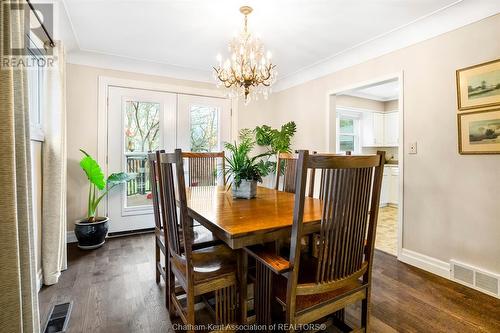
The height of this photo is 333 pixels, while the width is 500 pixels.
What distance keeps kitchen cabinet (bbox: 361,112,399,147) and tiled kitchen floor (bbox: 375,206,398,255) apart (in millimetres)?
1518

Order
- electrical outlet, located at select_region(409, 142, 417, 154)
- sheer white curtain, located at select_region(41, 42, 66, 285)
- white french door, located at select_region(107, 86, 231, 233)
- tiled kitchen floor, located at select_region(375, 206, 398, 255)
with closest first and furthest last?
sheer white curtain, located at select_region(41, 42, 66, 285) → electrical outlet, located at select_region(409, 142, 417, 154) → tiled kitchen floor, located at select_region(375, 206, 398, 255) → white french door, located at select_region(107, 86, 231, 233)

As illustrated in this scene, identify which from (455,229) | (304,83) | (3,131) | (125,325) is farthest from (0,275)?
(304,83)

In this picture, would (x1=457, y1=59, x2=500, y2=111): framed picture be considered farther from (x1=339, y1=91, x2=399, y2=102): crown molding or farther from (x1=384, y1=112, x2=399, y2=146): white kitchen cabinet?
(x1=384, y1=112, x2=399, y2=146): white kitchen cabinet

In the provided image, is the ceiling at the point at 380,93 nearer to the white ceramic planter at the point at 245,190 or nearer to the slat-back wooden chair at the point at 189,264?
the white ceramic planter at the point at 245,190

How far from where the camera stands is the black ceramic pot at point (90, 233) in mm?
2869

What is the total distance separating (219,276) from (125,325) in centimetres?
82

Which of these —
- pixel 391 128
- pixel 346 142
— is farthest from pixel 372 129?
Answer: pixel 346 142

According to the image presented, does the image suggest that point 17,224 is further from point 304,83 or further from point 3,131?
point 304,83

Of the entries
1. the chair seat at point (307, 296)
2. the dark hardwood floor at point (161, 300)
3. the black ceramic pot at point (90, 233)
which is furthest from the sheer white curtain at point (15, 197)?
the black ceramic pot at point (90, 233)

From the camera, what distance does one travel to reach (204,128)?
404 cm

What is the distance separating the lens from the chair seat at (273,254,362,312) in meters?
1.15

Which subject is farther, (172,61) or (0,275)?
(172,61)

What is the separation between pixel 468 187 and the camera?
2178 millimetres

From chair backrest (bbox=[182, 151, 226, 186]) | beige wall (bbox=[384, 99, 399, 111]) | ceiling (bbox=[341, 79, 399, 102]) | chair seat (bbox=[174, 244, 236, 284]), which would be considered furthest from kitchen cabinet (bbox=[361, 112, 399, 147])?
chair seat (bbox=[174, 244, 236, 284])
